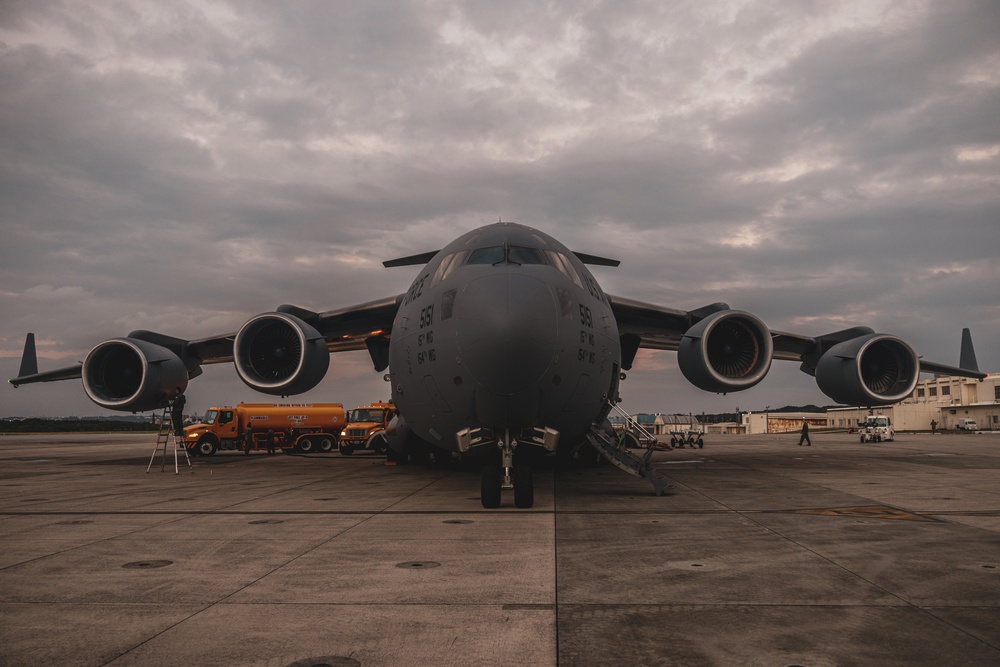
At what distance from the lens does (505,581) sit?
17.3 feet

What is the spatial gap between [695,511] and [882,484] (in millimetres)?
5943

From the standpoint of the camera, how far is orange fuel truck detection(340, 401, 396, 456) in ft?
87.6

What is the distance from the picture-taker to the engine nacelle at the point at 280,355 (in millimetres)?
15068

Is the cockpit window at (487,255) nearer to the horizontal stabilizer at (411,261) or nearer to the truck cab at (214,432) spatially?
the horizontal stabilizer at (411,261)

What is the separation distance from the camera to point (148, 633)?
404cm

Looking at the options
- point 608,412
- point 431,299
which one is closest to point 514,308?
point 431,299

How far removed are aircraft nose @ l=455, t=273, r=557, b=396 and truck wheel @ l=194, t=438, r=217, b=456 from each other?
2358 cm

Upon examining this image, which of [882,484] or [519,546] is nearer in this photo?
[519,546]

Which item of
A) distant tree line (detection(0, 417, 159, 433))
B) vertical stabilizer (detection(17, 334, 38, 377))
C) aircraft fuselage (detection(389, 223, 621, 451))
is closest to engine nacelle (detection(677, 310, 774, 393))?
aircraft fuselage (detection(389, 223, 621, 451))

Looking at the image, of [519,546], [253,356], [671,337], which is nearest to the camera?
[519,546]

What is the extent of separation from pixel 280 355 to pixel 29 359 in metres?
12.8

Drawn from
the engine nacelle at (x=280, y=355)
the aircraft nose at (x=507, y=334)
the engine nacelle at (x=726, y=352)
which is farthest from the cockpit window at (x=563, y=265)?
the engine nacelle at (x=280, y=355)

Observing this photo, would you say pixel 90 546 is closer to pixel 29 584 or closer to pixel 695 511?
pixel 29 584

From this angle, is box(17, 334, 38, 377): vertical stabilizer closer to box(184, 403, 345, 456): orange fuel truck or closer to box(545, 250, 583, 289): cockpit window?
box(184, 403, 345, 456): orange fuel truck
